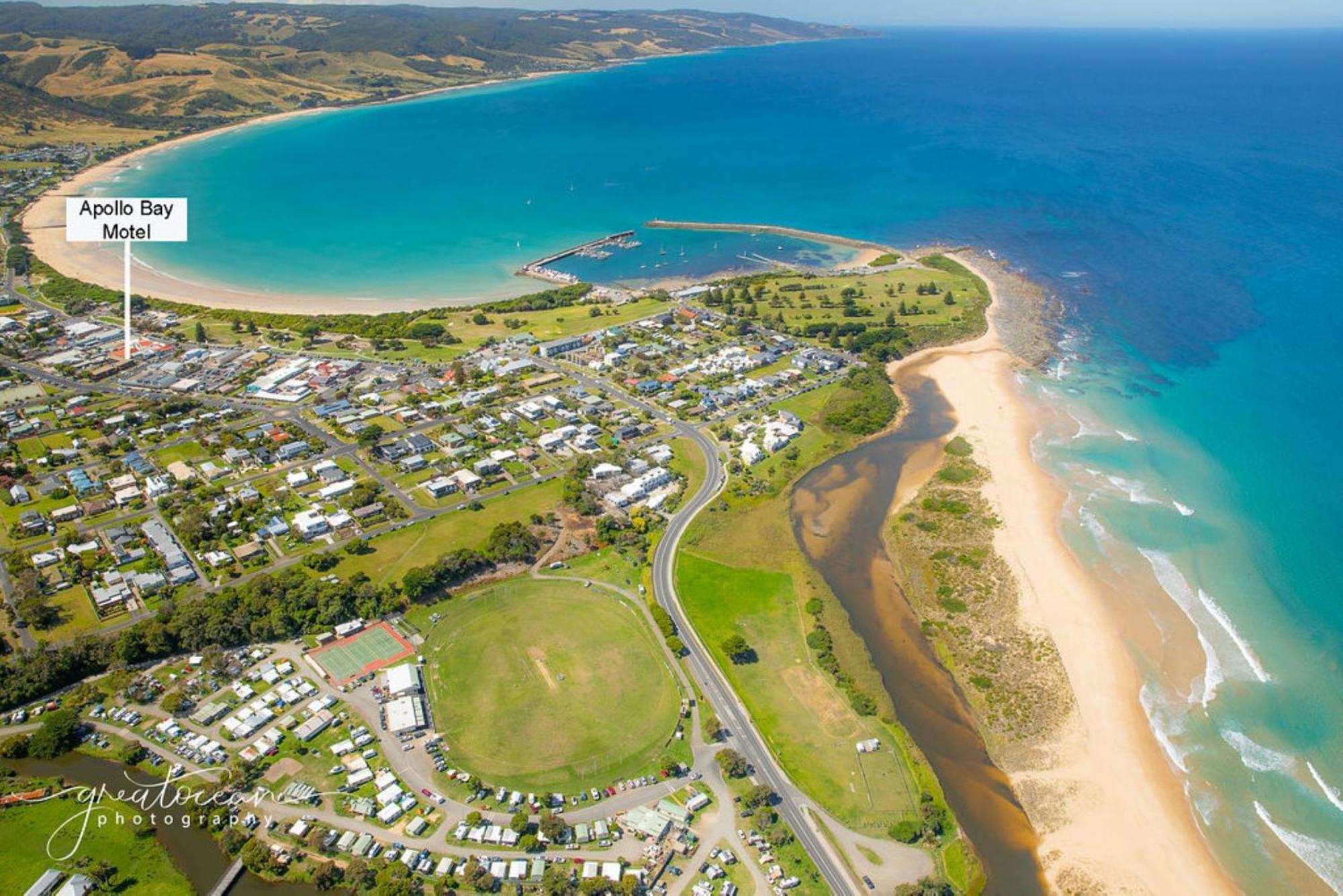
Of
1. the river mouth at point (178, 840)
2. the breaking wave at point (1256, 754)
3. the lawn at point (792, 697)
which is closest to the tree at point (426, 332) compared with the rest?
the lawn at point (792, 697)

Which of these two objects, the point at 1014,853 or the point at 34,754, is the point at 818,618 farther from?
the point at 34,754

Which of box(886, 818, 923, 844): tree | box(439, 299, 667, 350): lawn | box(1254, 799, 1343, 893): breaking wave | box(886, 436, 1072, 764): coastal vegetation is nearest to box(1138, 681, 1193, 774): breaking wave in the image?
box(1254, 799, 1343, 893): breaking wave

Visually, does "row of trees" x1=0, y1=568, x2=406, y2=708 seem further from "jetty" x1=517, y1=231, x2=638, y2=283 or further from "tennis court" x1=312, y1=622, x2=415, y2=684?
"jetty" x1=517, y1=231, x2=638, y2=283

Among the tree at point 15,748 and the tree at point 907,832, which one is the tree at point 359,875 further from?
the tree at point 907,832

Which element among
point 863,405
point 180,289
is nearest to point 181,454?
point 180,289

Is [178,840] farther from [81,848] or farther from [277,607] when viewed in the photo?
[277,607]

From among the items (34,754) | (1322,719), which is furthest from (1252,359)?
(34,754)
